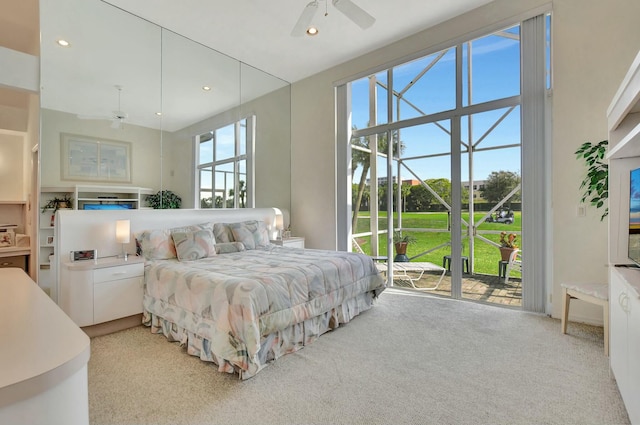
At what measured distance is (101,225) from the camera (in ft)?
11.0

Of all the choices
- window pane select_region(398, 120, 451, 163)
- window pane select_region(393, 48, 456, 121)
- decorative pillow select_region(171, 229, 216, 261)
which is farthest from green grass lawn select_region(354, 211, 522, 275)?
decorative pillow select_region(171, 229, 216, 261)

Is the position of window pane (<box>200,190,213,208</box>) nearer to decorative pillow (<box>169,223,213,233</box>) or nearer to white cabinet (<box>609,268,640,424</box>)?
decorative pillow (<box>169,223,213,233</box>)

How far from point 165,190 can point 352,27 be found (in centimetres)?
330

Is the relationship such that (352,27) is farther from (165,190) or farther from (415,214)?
(165,190)

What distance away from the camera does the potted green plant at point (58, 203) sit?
3.09m

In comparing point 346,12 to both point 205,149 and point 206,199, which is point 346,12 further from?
point 206,199

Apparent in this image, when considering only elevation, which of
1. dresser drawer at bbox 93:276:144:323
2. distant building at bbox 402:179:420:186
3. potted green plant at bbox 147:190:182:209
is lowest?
dresser drawer at bbox 93:276:144:323

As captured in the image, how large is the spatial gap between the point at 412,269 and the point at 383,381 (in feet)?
8.32

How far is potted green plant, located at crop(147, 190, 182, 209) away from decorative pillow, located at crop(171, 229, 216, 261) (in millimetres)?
595

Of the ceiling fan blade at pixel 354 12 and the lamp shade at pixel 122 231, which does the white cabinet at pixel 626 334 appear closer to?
the ceiling fan blade at pixel 354 12

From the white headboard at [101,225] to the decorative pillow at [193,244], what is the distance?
412 millimetres

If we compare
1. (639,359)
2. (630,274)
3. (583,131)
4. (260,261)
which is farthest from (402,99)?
(639,359)

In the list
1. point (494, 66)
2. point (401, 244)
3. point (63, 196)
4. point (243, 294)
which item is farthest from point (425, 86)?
point (63, 196)

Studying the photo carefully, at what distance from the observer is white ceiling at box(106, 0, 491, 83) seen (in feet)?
11.7
